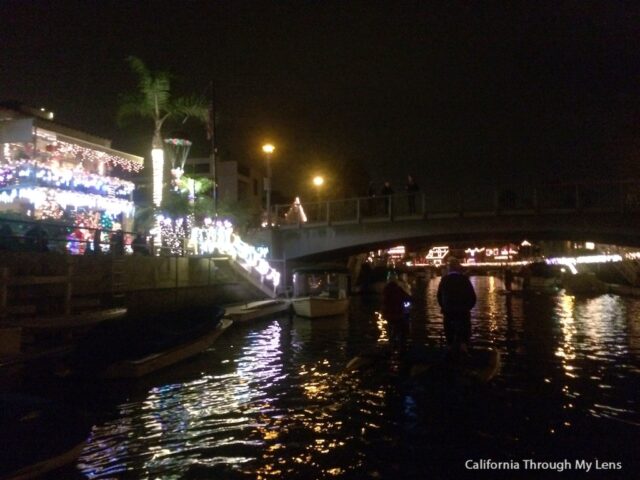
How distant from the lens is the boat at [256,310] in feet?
82.1

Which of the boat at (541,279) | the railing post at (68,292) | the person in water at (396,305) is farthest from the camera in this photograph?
the boat at (541,279)

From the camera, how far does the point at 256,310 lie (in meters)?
26.6

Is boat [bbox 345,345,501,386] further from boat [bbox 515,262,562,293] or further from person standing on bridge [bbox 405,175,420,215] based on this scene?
boat [bbox 515,262,562,293]

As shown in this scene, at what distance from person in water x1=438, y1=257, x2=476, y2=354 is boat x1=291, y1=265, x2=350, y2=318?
1538cm

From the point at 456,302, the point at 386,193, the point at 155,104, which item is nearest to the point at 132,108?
the point at 155,104

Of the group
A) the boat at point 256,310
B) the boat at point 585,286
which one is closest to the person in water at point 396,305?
the boat at point 256,310

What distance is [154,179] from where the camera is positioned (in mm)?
31250

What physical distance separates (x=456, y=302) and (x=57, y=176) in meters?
19.2

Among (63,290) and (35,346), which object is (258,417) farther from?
(63,290)

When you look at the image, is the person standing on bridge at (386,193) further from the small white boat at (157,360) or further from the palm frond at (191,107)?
the small white boat at (157,360)

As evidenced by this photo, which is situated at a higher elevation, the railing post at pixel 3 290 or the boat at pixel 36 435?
the railing post at pixel 3 290

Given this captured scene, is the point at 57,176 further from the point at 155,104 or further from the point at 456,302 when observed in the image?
the point at 456,302

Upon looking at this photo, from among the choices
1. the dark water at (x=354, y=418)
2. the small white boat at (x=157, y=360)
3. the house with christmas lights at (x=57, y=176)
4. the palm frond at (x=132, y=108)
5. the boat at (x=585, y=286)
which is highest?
the palm frond at (x=132, y=108)

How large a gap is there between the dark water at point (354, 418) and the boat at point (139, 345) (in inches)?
16.3
